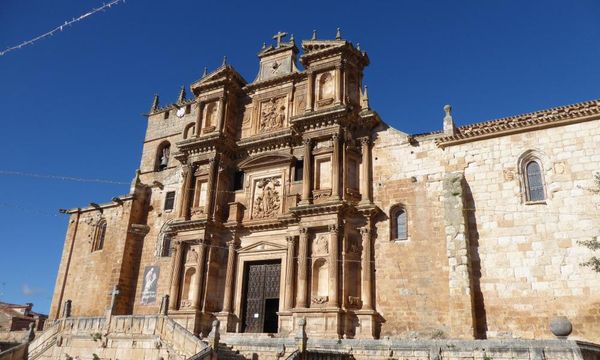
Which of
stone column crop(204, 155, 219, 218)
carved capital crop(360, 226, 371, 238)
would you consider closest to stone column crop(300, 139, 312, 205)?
carved capital crop(360, 226, 371, 238)

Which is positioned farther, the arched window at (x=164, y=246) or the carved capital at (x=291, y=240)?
the arched window at (x=164, y=246)

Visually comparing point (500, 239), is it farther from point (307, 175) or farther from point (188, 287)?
point (188, 287)

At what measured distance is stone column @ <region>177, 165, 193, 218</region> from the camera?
25.1 meters

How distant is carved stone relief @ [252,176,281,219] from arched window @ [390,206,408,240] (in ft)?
18.2

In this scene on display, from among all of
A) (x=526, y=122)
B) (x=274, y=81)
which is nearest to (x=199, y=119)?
(x=274, y=81)

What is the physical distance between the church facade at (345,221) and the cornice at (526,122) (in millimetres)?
56

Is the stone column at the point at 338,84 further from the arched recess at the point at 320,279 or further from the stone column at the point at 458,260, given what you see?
the arched recess at the point at 320,279

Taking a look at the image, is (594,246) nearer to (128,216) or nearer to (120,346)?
(120,346)

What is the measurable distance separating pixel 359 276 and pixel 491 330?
211 inches

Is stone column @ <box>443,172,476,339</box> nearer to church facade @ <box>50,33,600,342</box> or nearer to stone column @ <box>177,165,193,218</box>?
church facade @ <box>50,33,600,342</box>

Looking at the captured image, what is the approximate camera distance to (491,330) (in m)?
17.6

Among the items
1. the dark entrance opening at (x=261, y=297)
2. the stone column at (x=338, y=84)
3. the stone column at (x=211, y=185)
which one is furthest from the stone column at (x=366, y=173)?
the stone column at (x=211, y=185)

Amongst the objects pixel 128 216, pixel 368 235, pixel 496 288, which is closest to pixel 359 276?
pixel 368 235

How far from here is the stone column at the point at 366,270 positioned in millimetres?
19750
